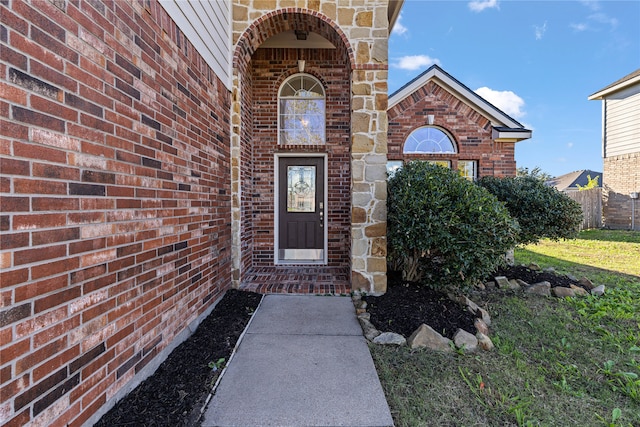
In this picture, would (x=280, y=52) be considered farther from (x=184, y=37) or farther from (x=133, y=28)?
(x=133, y=28)

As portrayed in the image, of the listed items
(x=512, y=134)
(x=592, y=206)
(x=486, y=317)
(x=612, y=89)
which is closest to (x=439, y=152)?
(x=512, y=134)

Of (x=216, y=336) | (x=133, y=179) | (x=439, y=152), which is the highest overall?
(x=439, y=152)

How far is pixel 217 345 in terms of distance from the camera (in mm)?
2400

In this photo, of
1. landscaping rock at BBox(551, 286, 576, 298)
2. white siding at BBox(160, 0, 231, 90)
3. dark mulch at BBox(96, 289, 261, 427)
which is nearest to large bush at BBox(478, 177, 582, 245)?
landscaping rock at BBox(551, 286, 576, 298)

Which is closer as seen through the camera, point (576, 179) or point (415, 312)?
point (415, 312)

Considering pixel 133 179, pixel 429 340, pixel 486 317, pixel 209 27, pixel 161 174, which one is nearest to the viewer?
pixel 133 179

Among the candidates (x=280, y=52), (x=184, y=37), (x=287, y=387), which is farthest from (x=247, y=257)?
(x=280, y=52)

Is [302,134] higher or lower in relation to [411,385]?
higher

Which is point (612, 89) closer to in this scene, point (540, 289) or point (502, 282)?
point (540, 289)

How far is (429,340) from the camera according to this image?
2490 mm

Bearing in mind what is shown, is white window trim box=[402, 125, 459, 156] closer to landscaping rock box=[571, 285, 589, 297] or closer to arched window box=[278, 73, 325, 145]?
arched window box=[278, 73, 325, 145]

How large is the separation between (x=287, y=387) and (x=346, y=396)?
0.41 metres

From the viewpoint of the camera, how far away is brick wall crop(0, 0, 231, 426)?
1138 millimetres

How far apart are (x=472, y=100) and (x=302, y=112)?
425cm
